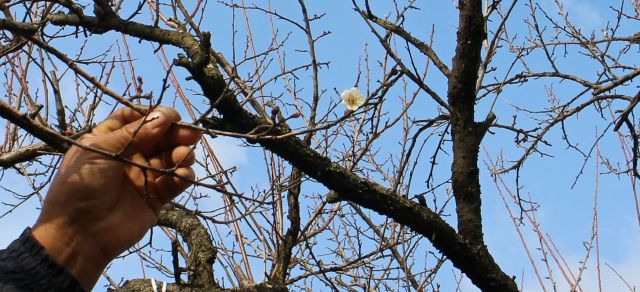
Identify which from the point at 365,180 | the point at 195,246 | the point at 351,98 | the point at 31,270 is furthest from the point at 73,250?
the point at 351,98

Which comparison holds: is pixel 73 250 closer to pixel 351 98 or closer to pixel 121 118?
pixel 121 118

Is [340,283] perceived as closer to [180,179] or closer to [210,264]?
[210,264]

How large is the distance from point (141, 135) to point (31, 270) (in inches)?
15.1

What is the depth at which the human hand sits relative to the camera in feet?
4.55

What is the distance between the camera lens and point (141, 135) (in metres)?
1.56

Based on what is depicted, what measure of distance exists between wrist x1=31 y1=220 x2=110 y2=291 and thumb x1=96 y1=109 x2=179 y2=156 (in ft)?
0.63

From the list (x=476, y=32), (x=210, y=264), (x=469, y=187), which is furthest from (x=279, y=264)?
(x=476, y=32)

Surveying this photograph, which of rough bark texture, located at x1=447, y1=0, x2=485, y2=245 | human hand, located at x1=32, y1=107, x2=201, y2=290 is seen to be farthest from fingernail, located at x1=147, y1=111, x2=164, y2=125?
rough bark texture, located at x1=447, y1=0, x2=485, y2=245

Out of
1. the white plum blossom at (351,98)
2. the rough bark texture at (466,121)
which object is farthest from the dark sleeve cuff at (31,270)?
the white plum blossom at (351,98)

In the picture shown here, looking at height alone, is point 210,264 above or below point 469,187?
below

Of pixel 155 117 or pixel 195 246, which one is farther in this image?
pixel 195 246

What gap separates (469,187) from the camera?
266 cm

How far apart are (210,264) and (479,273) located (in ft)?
3.45

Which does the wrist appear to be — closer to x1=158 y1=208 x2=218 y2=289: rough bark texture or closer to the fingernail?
the fingernail
